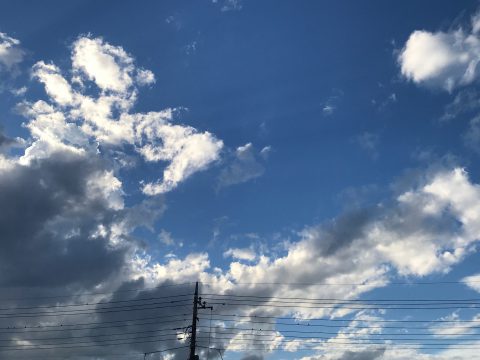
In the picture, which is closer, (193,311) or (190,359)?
(190,359)

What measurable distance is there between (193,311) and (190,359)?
8.73 metres

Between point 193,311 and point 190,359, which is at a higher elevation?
point 193,311

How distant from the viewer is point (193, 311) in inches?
2901

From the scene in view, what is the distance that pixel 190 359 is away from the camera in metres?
66.0
